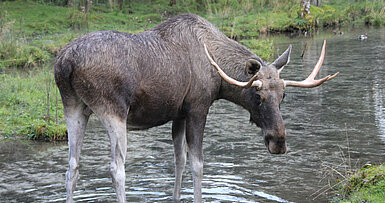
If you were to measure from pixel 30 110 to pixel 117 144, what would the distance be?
5.53m

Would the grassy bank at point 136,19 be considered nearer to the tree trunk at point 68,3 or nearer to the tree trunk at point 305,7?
the tree trunk at point 305,7

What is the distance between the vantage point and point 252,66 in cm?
625

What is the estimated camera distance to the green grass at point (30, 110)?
9.41 metres

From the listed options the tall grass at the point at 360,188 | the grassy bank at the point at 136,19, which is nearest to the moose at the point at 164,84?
the tall grass at the point at 360,188

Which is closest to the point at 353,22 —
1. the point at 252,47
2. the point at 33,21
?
the point at 252,47

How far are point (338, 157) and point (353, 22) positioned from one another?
25.5 meters

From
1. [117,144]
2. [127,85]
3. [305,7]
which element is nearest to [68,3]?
[305,7]

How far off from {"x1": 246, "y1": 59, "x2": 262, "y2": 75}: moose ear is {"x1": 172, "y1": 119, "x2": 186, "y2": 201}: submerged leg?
1.09 m

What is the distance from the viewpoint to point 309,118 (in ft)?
35.0

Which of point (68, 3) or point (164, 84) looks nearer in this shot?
point (164, 84)

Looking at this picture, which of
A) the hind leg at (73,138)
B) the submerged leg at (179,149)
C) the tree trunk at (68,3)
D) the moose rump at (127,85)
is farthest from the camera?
the tree trunk at (68,3)

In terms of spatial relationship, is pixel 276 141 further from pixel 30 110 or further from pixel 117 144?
pixel 30 110

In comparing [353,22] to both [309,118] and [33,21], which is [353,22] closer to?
[33,21]

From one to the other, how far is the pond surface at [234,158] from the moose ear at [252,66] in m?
1.65
